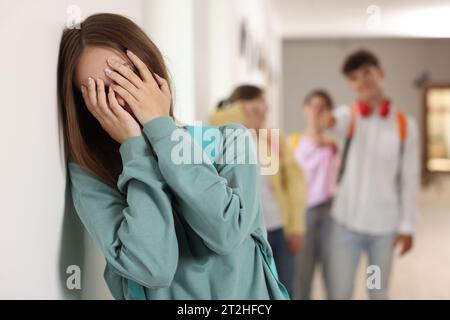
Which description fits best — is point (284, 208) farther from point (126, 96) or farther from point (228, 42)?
point (126, 96)

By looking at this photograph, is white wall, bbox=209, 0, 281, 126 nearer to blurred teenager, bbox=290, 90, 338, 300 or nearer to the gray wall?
blurred teenager, bbox=290, 90, 338, 300

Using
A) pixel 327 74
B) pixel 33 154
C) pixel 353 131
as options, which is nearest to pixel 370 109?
pixel 353 131

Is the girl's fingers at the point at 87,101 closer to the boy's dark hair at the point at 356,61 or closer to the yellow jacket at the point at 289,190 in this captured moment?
the yellow jacket at the point at 289,190

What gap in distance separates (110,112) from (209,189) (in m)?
0.10

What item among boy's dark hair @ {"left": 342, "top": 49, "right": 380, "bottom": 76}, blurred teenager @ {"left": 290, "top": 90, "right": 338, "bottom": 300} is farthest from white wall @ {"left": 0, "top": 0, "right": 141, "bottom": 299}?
blurred teenager @ {"left": 290, "top": 90, "right": 338, "bottom": 300}

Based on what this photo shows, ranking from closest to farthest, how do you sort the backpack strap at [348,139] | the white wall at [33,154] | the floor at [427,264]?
the white wall at [33,154]
the backpack strap at [348,139]
the floor at [427,264]

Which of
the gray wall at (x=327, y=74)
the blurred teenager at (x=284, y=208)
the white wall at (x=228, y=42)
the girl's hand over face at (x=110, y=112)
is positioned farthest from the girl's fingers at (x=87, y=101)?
the gray wall at (x=327, y=74)

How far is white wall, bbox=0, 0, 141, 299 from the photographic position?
1.26ft

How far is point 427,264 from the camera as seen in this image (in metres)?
2.02

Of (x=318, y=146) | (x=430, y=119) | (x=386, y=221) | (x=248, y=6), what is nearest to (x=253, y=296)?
(x=386, y=221)

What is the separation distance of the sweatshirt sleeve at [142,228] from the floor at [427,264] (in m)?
0.75

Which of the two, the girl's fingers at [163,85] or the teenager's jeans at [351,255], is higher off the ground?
the girl's fingers at [163,85]

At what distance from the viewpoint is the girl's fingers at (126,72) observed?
43 centimetres

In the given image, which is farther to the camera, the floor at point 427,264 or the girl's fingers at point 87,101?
the floor at point 427,264
